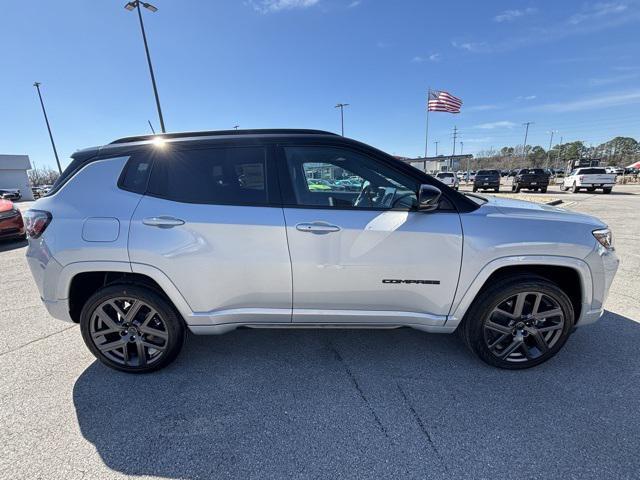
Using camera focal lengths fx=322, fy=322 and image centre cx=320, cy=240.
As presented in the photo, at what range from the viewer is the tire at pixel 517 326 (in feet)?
8.18

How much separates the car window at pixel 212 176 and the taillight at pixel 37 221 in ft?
2.69

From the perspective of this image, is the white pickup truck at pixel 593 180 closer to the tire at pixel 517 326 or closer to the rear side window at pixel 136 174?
the tire at pixel 517 326

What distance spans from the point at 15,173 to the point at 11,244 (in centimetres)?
4255

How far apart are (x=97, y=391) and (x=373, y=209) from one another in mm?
2523

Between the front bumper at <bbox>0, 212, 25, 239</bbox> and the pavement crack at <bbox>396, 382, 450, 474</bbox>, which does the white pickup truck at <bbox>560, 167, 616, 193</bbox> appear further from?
the front bumper at <bbox>0, 212, 25, 239</bbox>

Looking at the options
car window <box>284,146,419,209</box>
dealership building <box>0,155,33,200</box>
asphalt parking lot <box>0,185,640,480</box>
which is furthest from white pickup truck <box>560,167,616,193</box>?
dealership building <box>0,155,33,200</box>

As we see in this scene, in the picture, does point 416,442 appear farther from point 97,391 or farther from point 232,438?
point 97,391

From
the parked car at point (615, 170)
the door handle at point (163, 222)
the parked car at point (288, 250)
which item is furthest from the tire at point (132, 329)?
the parked car at point (615, 170)

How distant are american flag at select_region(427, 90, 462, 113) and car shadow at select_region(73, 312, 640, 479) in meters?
26.8

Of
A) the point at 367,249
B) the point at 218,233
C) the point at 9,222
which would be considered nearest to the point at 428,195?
the point at 367,249

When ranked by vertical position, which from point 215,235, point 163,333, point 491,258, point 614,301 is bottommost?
point 614,301

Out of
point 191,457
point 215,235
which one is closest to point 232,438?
point 191,457

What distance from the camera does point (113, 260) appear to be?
7.93 ft

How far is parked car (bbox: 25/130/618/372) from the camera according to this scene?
7.74ft
